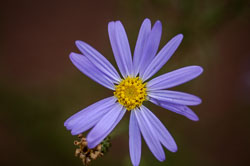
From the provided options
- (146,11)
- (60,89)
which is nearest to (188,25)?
(146,11)

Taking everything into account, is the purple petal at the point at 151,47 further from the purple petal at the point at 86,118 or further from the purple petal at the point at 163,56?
the purple petal at the point at 86,118

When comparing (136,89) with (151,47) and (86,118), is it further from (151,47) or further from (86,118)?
(86,118)

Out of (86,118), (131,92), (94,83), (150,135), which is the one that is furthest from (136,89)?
(94,83)

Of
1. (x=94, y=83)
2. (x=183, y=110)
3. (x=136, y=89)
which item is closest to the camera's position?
(x=183, y=110)

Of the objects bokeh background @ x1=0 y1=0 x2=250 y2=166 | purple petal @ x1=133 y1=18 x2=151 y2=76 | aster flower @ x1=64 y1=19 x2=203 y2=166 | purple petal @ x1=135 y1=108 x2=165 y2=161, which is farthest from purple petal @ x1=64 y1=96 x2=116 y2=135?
bokeh background @ x1=0 y1=0 x2=250 y2=166

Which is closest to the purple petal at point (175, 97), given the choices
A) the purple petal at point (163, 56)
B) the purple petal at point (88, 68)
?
the purple petal at point (163, 56)

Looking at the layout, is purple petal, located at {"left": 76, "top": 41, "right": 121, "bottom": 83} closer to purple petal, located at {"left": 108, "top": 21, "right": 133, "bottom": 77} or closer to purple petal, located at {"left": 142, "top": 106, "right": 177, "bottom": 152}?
purple petal, located at {"left": 108, "top": 21, "right": 133, "bottom": 77}

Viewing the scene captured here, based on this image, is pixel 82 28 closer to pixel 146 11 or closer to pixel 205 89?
pixel 146 11
